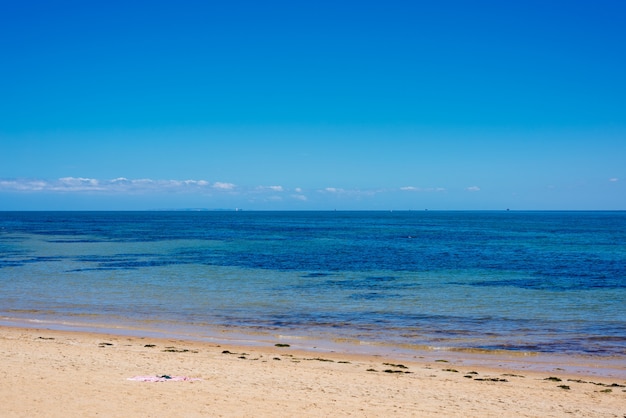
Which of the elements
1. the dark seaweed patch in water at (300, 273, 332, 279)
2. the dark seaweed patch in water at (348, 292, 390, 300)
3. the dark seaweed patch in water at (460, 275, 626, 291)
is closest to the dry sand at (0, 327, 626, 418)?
the dark seaweed patch in water at (348, 292, 390, 300)

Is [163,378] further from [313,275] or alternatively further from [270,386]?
[313,275]

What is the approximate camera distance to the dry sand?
40.1 feet

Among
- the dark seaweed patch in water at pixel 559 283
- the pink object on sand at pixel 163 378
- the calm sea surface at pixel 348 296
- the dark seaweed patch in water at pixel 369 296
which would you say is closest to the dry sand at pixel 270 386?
the pink object on sand at pixel 163 378

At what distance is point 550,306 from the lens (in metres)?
29.1

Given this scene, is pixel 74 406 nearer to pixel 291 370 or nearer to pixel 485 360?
pixel 291 370

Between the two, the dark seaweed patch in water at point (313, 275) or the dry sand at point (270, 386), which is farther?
the dark seaweed patch in water at point (313, 275)

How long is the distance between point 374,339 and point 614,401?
935cm

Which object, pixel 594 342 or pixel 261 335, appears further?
pixel 261 335

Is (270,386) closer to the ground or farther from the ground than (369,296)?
farther from the ground

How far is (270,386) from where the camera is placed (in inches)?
568

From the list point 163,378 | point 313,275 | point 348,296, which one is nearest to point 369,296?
→ point 348,296

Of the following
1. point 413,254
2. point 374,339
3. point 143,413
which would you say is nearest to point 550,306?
point 374,339

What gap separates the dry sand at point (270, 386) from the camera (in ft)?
40.1

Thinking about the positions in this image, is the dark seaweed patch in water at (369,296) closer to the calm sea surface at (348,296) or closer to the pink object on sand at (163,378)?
the calm sea surface at (348,296)
